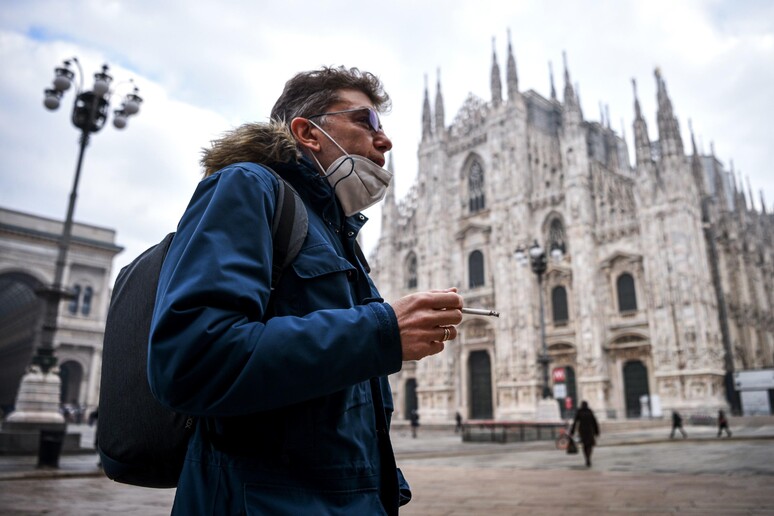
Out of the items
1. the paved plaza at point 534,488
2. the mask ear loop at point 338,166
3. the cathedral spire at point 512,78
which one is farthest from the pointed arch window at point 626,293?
the mask ear loop at point 338,166

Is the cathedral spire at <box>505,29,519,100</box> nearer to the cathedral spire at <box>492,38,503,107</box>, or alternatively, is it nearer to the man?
the cathedral spire at <box>492,38,503,107</box>

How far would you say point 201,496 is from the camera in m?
1.08

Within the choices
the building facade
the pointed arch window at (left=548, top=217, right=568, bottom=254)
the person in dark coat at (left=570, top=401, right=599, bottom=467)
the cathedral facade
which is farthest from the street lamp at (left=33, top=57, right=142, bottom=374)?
the building facade

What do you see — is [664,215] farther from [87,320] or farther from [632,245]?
[87,320]

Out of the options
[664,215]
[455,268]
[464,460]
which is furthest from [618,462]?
[455,268]

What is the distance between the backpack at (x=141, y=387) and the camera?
46.1 inches

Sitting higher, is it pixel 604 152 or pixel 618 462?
pixel 604 152

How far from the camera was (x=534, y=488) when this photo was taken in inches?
254

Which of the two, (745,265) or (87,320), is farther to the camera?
(87,320)

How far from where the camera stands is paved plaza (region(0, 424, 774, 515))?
4.87m

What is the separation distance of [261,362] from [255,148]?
629mm

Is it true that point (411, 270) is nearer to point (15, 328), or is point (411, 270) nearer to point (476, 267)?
point (476, 267)

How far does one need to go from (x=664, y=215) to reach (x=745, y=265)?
12562 millimetres

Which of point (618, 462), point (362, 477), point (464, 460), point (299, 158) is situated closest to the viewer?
point (362, 477)
